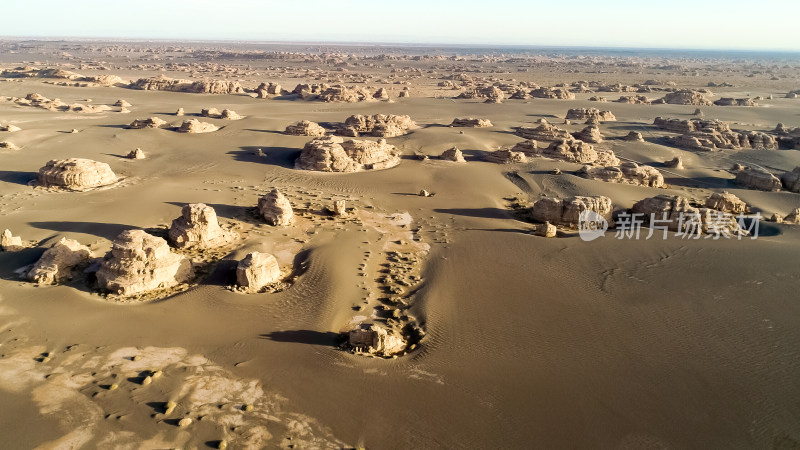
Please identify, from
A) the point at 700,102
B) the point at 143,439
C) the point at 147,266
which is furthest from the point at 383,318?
the point at 700,102

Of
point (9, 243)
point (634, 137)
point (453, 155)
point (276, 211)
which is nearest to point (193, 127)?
point (453, 155)

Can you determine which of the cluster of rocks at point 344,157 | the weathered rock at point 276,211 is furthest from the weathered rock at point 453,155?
the weathered rock at point 276,211

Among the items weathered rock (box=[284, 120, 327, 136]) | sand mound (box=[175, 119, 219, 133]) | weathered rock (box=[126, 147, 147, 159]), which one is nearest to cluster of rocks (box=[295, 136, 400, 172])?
weathered rock (box=[284, 120, 327, 136])

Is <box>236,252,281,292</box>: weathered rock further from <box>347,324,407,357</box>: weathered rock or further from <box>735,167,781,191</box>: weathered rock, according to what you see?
<box>735,167,781,191</box>: weathered rock

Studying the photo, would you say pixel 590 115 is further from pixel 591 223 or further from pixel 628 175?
pixel 591 223

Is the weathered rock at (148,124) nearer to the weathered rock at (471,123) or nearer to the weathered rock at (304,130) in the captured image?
the weathered rock at (304,130)

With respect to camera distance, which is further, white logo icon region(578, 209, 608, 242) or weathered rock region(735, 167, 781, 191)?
weathered rock region(735, 167, 781, 191)
